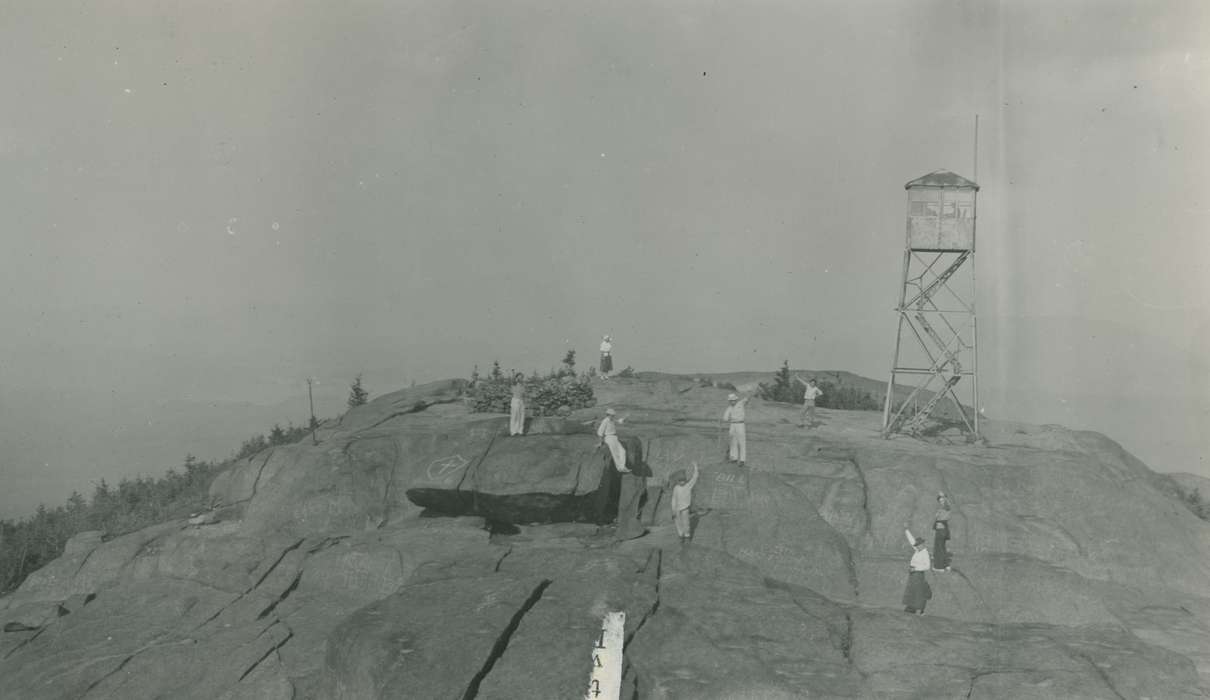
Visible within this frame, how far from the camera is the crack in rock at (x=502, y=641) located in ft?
43.1

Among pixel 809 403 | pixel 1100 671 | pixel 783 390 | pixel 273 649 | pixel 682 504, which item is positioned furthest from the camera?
pixel 783 390

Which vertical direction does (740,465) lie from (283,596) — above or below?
above

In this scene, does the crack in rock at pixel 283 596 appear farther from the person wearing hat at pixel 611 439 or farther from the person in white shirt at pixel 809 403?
the person in white shirt at pixel 809 403

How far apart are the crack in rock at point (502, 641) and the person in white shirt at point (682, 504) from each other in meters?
3.46

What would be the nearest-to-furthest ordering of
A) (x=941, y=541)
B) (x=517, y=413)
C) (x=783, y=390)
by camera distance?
1. (x=941, y=541)
2. (x=517, y=413)
3. (x=783, y=390)

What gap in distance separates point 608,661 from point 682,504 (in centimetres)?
511

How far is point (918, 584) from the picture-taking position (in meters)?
17.1

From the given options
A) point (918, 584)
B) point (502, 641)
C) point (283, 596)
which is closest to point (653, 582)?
point (502, 641)

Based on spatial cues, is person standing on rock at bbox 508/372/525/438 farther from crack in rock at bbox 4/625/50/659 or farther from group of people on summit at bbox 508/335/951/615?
crack in rock at bbox 4/625/50/659

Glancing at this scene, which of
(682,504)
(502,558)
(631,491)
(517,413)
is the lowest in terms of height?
(502,558)

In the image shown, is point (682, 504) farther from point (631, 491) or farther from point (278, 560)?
point (278, 560)

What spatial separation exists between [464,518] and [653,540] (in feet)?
15.4

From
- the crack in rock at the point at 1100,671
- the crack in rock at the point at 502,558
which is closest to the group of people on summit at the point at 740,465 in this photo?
the crack in rock at the point at 1100,671

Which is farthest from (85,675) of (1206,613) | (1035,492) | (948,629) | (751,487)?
(1206,613)
